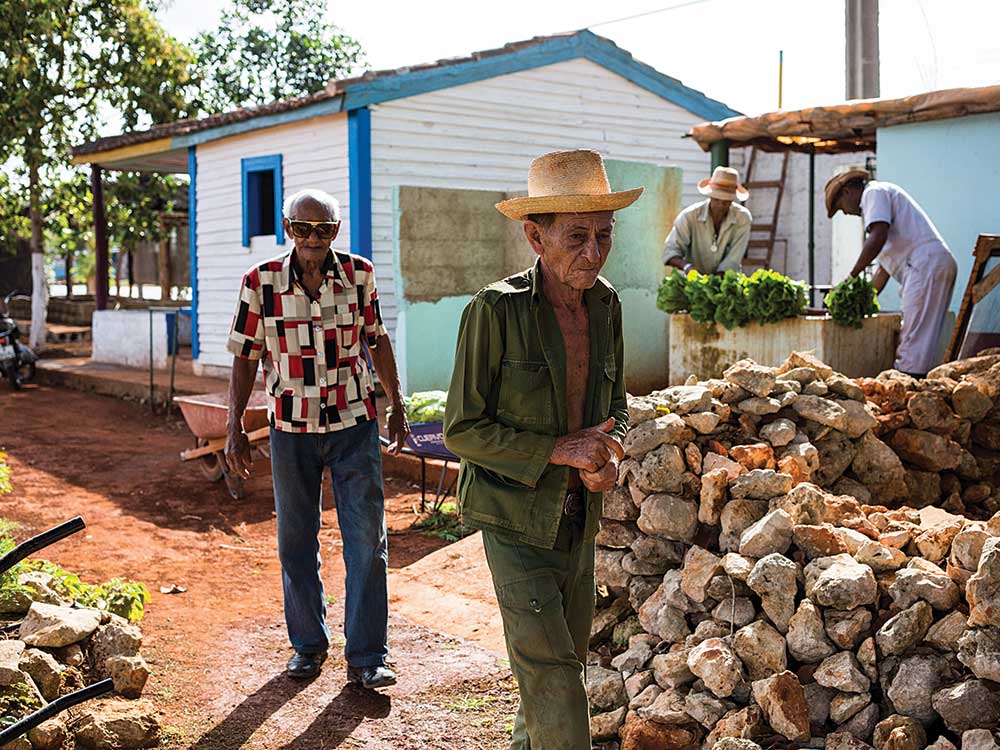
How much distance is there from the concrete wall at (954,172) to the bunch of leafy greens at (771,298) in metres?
1.87

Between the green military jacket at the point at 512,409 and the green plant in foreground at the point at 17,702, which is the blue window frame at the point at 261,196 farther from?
the green military jacket at the point at 512,409

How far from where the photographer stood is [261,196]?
15359 millimetres

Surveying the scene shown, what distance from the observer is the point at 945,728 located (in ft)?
11.7

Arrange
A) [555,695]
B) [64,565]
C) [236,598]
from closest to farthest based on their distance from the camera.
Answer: [555,695]
[236,598]
[64,565]

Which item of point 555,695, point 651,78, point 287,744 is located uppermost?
point 651,78

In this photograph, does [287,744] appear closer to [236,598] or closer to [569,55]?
[236,598]

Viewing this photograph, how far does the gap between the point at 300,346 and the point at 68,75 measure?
1665 centimetres

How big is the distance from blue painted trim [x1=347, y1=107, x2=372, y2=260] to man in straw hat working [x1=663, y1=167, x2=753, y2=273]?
497 centimetres

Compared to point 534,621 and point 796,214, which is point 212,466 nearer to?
point 534,621

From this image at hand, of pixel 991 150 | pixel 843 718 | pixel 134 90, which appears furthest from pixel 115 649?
pixel 134 90

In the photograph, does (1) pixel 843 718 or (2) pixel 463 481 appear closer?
(2) pixel 463 481

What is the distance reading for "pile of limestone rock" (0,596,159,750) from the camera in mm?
4109

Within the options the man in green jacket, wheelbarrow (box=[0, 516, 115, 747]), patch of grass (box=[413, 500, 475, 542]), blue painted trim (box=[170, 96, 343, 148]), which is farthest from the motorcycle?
the man in green jacket

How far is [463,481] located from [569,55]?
12.5 m
